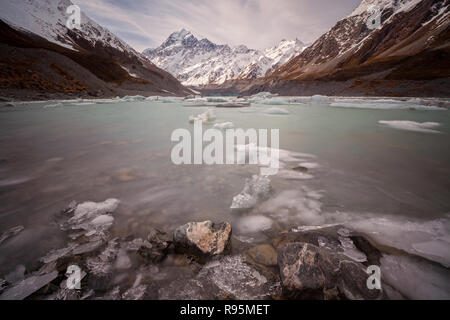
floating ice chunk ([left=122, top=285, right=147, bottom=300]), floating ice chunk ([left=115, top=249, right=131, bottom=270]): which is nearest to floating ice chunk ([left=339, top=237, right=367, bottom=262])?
floating ice chunk ([left=122, top=285, right=147, bottom=300])

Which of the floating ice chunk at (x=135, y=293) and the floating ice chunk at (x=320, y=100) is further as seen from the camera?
the floating ice chunk at (x=320, y=100)

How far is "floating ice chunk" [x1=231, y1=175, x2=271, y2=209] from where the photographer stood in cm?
248

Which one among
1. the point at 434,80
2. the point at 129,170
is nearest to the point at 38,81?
the point at 129,170

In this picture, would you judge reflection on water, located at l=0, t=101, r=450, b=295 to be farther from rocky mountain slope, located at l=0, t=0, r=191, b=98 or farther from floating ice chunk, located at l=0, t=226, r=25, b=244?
rocky mountain slope, located at l=0, t=0, r=191, b=98

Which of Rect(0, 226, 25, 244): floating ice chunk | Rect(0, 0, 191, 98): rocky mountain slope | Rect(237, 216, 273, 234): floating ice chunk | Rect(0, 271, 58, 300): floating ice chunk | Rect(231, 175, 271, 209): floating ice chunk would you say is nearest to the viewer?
Rect(0, 271, 58, 300): floating ice chunk

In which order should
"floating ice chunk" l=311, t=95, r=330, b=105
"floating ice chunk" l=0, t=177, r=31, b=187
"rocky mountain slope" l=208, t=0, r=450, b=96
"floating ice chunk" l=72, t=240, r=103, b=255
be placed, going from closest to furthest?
"floating ice chunk" l=72, t=240, r=103, b=255
"floating ice chunk" l=0, t=177, r=31, b=187
"floating ice chunk" l=311, t=95, r=330, b=105
"rocky mountain slope" l=208, t=0, r=450, b=96

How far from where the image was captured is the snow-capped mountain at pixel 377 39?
53.3 m

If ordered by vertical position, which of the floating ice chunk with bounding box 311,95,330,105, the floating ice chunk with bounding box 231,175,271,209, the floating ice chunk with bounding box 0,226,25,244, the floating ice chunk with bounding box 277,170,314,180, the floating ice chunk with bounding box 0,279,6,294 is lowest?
the floating ice chunk with bounding box 0,279,6,294

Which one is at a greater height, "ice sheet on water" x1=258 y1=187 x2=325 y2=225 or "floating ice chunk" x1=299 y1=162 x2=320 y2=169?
"floating ice chunk" x1=299 y1=162 x2=320 y2=169

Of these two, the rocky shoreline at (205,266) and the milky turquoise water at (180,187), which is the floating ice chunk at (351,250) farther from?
the milky turquoise water at (180,187)

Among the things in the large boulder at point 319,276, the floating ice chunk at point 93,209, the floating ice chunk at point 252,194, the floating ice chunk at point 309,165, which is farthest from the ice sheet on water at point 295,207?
the floating ice chunk at point 93,209

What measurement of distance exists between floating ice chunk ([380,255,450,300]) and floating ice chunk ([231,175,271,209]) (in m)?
1.37
